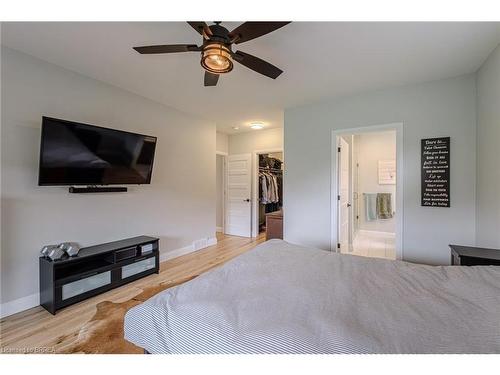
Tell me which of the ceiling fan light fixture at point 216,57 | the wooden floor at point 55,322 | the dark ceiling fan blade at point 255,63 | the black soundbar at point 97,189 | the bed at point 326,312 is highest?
the dark ceiling fan blade at point 255,63

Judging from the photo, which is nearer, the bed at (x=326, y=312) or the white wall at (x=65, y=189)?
the bed at (x=326, y=312)

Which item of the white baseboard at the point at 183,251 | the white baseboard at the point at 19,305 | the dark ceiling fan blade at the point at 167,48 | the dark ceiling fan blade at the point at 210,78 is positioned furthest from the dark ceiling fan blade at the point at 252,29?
the white baseboard at the point at 183,251

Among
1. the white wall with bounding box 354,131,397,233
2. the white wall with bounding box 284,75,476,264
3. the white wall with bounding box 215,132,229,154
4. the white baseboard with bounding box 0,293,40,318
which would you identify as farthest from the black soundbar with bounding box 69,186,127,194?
the white wall with bounding box 354,131,397,233

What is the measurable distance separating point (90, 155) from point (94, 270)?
1200 millimetres

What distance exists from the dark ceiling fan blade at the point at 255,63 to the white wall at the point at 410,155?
6.01ft

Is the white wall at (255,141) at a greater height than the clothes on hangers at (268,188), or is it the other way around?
the white wall at (255,141)

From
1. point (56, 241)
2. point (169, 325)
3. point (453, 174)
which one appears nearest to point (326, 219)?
point (453, 174)

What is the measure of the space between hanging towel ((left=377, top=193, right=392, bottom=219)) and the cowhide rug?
505cm

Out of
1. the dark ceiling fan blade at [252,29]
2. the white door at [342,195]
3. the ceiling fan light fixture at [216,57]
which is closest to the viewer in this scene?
the dark ceiling fan blade at [252,29]

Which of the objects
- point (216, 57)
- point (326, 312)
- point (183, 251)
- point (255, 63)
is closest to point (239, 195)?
point (183, 251)

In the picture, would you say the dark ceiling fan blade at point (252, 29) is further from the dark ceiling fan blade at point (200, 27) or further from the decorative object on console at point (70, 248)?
the decorative object on console at point (70, 248)

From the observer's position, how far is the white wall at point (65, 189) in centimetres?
219
